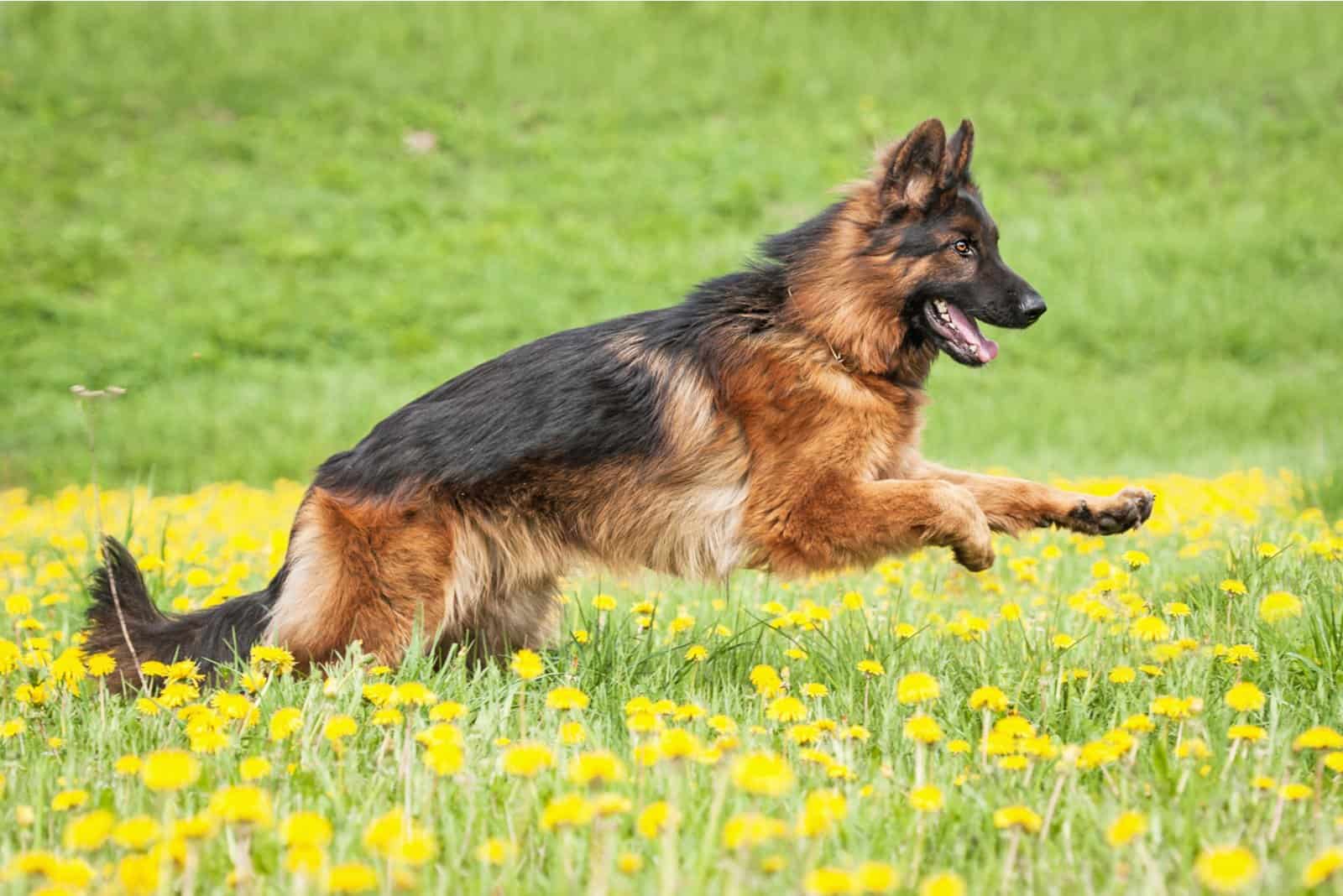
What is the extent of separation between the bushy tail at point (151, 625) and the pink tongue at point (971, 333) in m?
2.42

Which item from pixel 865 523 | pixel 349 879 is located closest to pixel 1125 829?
pixel 349 879

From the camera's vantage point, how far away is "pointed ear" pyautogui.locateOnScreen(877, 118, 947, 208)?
429cm

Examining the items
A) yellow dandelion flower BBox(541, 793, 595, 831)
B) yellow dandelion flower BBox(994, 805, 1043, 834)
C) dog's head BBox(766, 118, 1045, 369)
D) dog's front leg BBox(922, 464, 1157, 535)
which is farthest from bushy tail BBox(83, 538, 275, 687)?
yellow dandelion flower BBox(994, 805, 1043, 834)

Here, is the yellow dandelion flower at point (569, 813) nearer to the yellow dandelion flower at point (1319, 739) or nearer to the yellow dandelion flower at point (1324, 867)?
the yellow dandelion flower at point (1324, 867)

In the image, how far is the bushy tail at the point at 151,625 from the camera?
4.00 metres

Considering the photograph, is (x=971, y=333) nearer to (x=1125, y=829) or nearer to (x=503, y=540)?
(x=503, y=540)

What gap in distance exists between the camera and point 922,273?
4.34 meters

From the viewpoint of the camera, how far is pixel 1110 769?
2.87m

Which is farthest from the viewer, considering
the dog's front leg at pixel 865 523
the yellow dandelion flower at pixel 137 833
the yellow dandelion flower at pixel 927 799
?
the dog's front leg at pixel 865 523

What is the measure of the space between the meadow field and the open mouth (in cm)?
86

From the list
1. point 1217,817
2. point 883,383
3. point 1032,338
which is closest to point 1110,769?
point 1217,817

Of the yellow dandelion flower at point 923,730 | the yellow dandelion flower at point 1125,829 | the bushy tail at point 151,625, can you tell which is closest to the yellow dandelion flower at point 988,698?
the yellow dandelion flower at point 923,730

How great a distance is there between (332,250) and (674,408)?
Result: 12856mm

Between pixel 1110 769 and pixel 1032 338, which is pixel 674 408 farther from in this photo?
pixel 1032 338
